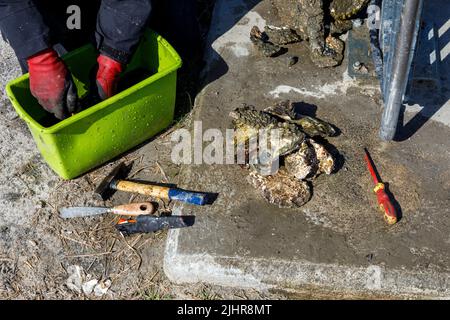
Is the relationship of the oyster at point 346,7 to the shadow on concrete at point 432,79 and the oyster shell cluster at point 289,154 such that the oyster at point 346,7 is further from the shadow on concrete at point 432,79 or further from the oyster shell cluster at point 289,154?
the oyster shell cluster at point 289,154

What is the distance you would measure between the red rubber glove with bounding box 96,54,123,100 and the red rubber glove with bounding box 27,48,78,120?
0.15 meters

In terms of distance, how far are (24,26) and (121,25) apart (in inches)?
17.7

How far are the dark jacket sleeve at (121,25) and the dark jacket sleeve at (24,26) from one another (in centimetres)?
29

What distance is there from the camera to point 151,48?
3.37 metres

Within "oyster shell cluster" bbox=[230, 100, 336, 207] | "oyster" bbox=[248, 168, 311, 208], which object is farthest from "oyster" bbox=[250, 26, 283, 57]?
"oyster" bbox=[248, 168, 311, 208]

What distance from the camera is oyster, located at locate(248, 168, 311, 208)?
2.94m

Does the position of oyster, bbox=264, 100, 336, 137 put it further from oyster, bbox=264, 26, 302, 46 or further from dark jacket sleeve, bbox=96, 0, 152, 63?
dark jacket sleeve, bbox=96, 0, 152, 63

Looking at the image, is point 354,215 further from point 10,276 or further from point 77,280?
point 10,276

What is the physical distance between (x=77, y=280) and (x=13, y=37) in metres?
1.17

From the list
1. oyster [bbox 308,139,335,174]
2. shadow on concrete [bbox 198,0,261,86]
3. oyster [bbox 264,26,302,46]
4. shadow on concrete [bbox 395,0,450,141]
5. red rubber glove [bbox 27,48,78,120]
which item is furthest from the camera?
oyster [bbox 264,26,302,46]

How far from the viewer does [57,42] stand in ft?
9.96

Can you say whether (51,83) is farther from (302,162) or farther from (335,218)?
(335,218)

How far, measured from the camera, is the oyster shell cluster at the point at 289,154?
9.69 feet
